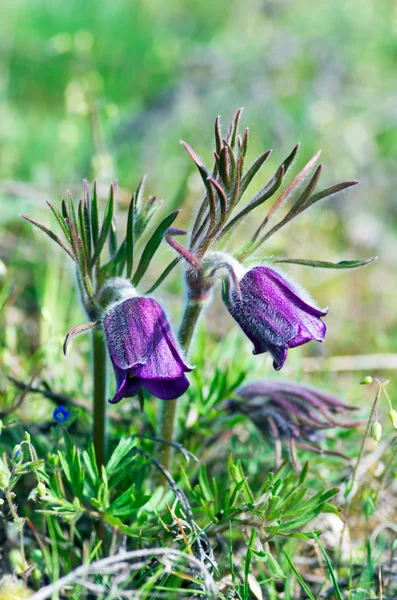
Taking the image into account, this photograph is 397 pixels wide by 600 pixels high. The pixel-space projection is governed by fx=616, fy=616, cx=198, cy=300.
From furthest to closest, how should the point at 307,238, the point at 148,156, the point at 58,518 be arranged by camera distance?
the point at 148,156
the point at 307,238
the point at 58,518

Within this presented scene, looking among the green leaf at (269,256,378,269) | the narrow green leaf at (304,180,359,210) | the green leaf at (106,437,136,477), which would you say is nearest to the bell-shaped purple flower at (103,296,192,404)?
the green leaf at (106,437,136,477)

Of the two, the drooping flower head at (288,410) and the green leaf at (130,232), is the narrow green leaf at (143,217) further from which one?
the drooping flower head at (288,410)

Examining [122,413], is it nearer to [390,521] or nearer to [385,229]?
[390,521]

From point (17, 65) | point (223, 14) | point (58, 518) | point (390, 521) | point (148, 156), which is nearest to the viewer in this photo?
point (58, 518)

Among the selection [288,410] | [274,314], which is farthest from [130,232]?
[288,410]

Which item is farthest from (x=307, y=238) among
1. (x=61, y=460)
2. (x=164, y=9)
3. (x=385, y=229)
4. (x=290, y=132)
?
(x=164, y=9)

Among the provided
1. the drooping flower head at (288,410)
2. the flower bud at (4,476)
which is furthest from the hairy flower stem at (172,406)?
the flower bud at (4,476)

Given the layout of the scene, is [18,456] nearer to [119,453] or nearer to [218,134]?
[119,453]
